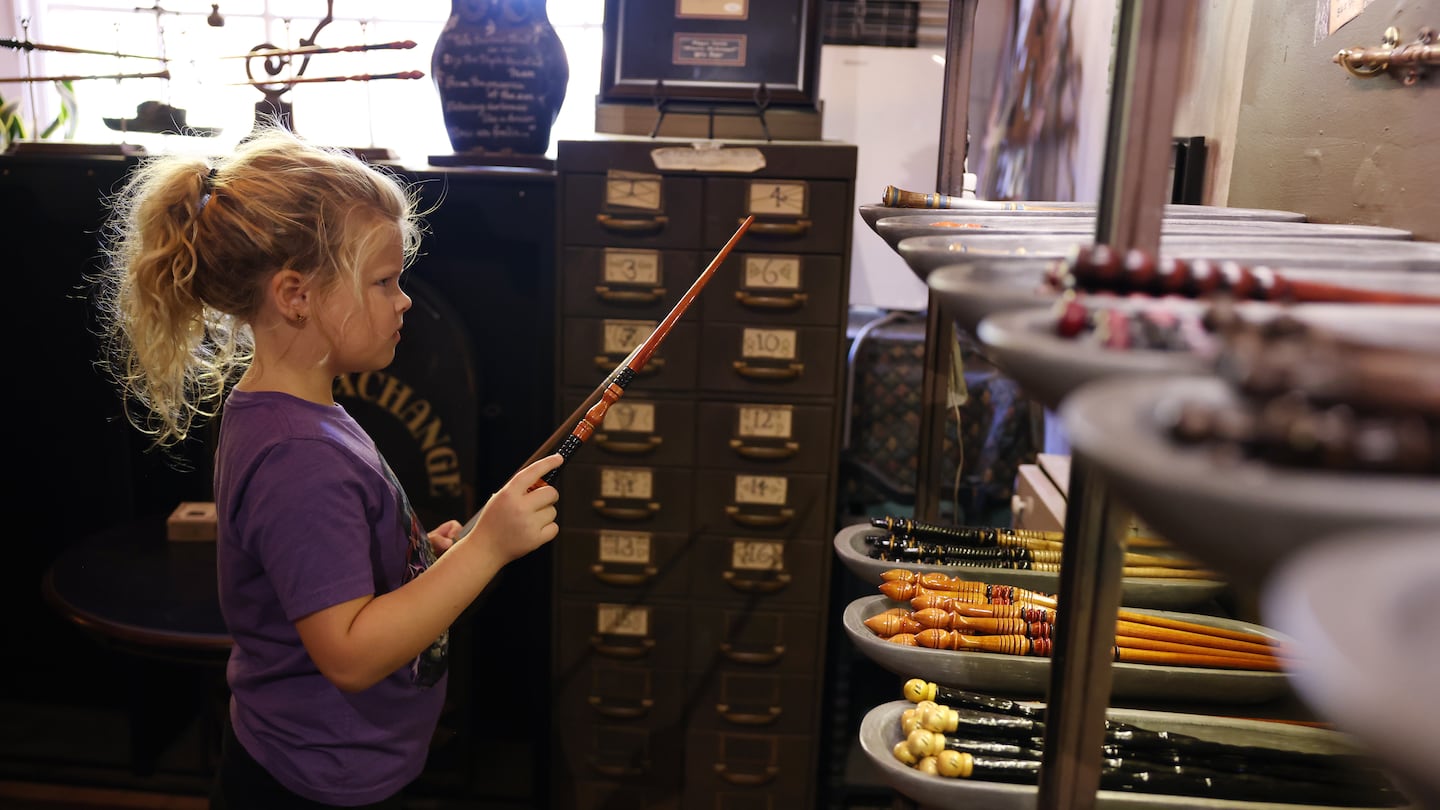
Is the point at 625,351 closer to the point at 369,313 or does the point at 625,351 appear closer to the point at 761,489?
the point at 761,489

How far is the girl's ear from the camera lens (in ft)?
4.22

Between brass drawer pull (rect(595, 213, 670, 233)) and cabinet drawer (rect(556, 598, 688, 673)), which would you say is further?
cabinet drawer (rect(556, 598, 688, 673))

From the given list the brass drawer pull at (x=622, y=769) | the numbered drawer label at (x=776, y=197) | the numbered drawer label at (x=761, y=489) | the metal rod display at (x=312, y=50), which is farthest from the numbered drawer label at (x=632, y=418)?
the metal rod display at (x=312, y=50)

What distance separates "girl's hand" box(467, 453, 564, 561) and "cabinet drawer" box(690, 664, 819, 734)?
1.17m

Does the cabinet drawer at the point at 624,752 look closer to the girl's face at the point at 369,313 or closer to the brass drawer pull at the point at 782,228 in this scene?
the brass drawer pull at the point at 782,228

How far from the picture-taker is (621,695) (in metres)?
2.36

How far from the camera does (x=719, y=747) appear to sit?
2385 mm

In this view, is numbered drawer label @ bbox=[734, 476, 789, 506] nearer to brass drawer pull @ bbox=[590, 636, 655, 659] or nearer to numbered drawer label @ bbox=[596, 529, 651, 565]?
numbered drawer label @ bbox=[596, 529, 651, 565]

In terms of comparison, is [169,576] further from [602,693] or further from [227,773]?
[602,693]

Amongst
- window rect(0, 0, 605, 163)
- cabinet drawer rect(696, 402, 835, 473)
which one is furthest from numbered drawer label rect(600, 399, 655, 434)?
window rect(0, 0, 605, 163)

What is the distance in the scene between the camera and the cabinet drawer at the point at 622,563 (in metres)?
2.27

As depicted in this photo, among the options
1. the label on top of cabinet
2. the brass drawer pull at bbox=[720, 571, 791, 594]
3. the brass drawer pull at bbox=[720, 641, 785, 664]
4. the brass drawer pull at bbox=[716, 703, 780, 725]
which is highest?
the label on top of cabinet

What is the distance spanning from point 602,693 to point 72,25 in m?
3.25

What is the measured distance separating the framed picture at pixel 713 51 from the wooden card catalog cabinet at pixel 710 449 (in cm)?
27
